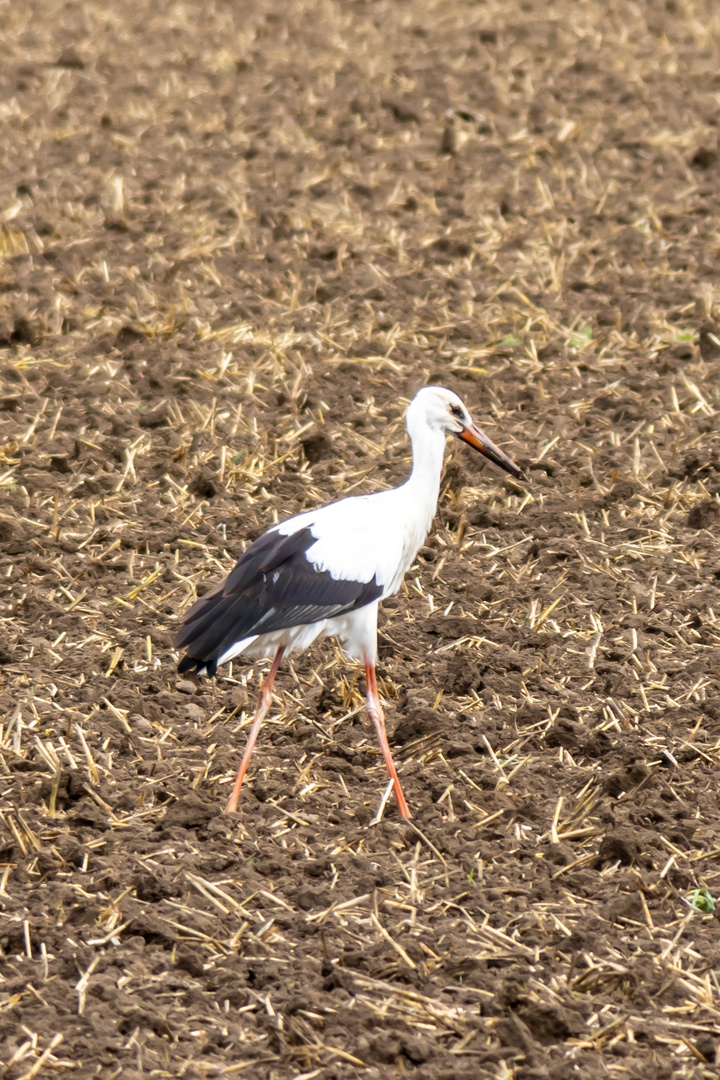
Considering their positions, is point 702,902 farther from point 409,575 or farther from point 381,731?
point 409,575

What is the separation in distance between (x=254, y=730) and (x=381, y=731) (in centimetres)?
51

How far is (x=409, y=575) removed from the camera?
7.76 metres

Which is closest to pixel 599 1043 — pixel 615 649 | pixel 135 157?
pixel 615 649

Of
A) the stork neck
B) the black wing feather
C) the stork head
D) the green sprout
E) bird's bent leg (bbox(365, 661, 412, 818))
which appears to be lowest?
the green sprout

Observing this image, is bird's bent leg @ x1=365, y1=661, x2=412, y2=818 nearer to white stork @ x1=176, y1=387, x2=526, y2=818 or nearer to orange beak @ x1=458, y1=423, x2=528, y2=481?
white stork @ x1=176, y1=387, x2=526, y2=818

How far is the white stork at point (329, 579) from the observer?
5.83 metres

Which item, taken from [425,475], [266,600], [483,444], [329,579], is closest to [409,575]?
[483,444]

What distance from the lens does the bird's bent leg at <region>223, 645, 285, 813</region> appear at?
5.81m

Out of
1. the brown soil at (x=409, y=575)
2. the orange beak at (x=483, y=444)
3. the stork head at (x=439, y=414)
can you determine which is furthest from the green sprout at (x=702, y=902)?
the stork head at (x=439, y=414)

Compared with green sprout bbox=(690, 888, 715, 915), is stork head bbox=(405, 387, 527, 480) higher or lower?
higher

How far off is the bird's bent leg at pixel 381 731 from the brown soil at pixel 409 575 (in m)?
0.10

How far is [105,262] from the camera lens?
10883 millimetres

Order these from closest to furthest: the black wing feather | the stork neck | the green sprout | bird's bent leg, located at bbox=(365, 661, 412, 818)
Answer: the green sprout → the black wing feather → bird's bent leg, located at bbox=(365, 661, 412, 818) → the stork neck

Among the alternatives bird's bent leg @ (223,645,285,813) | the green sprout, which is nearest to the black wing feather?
bird's bent leg @ (223,645,285,813)
